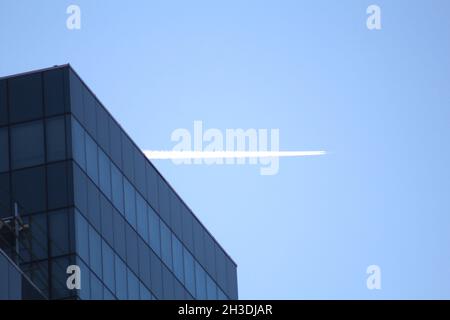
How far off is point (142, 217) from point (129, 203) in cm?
157

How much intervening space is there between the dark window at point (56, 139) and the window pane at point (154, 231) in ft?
28.2

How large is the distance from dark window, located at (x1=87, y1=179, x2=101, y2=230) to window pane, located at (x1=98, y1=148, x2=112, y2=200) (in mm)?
1016

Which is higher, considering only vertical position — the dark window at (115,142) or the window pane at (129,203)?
the dark window at (115,142)

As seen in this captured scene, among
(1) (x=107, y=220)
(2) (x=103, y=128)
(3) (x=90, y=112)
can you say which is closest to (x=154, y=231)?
(2) (x=103, y=128)

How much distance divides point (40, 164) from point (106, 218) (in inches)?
149

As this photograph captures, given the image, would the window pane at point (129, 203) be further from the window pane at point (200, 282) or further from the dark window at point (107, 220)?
the window pane at point (200, 282)

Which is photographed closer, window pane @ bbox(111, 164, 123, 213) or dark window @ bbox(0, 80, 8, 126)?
dark window @ bbox(0, 80, 8, 126)

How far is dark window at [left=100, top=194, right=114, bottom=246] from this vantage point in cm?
5631

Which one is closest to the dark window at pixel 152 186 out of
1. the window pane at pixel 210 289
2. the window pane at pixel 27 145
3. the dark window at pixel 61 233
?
the window pane at pixel 210 289

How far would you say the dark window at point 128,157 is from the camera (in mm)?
60844

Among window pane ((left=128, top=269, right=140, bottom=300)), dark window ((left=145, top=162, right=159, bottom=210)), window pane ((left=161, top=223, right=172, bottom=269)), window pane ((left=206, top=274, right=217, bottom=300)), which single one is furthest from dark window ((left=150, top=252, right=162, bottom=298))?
window pane ((left=206, top=274, right=217, bottom=300))

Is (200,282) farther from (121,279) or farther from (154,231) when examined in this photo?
(121,279)

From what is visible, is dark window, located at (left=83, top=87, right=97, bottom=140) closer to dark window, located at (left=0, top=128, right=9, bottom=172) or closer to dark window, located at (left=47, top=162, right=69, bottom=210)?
dark window, located at (left=0, top=128, right=9, bottom=172)
